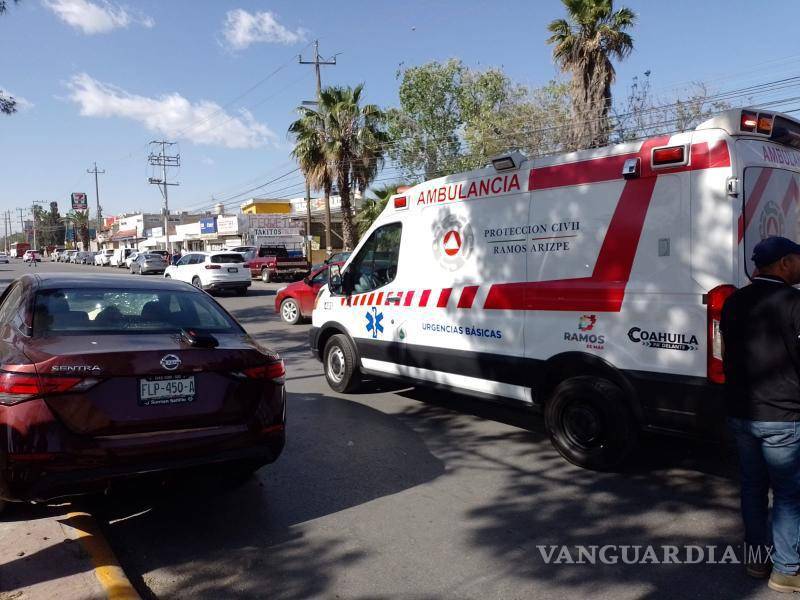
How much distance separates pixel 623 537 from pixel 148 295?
370cm

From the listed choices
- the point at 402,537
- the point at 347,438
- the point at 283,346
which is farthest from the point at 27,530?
the point at 283,346

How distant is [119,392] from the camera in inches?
140

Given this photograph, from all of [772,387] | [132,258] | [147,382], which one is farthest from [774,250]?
[132,258]

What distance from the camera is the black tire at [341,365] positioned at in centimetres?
747

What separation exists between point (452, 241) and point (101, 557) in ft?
12.9

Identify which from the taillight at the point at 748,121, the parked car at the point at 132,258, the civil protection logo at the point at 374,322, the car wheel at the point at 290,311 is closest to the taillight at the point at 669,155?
the taillight at the point at 748,121

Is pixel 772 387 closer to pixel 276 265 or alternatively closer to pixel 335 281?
pixel 335 281

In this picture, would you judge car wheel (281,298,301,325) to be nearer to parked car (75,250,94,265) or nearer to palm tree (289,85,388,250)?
palm tree (289,85,388,250)

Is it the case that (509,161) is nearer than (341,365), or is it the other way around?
(509,161)

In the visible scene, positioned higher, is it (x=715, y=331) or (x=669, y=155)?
(x=669, y=155)

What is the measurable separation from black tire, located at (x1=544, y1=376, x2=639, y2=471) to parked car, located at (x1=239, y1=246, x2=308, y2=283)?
81.2 feet

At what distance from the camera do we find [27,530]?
389cm

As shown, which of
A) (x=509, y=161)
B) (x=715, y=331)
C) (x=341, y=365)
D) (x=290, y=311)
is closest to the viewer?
(x=715, y=331)

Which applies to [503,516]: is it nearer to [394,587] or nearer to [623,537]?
[623,537]
